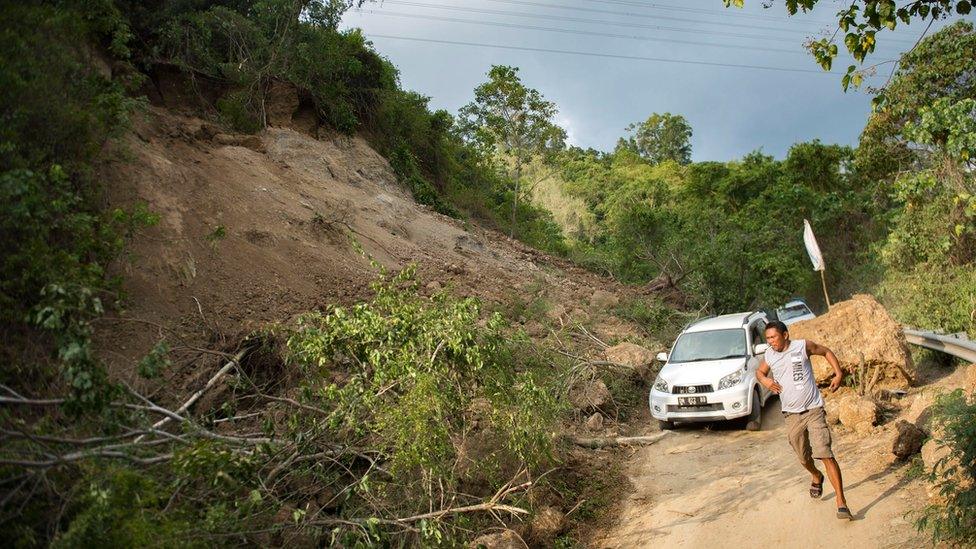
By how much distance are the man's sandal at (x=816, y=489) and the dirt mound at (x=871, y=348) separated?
15.4 feet

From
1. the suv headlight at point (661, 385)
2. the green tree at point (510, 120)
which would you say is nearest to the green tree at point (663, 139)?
the green tree at point (510, 120)

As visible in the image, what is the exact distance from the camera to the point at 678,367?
11.4 m

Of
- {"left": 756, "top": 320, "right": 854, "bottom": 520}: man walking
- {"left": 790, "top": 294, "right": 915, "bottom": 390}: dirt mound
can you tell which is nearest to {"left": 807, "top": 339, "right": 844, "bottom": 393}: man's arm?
{"left": 756, "top": 320, "right": 854, "bottom": 520}: man walking

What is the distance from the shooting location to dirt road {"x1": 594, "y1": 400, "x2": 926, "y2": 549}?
6.22 metres

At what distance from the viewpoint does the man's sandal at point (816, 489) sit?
6867 mm

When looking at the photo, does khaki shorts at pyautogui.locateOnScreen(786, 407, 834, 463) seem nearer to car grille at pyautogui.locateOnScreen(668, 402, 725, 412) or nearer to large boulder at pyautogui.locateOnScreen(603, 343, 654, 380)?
car grille at pyautogui.locateOnScreen(668, 402, 725, 412)

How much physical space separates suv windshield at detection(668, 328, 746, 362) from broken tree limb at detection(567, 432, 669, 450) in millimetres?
1478

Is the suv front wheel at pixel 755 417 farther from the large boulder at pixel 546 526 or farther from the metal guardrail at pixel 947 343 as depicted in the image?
the large boulder at pixel 546 526

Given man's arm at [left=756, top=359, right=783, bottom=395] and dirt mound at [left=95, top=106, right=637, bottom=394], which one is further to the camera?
dirt mound at [left=95, top=106, right=637, bottom=394]

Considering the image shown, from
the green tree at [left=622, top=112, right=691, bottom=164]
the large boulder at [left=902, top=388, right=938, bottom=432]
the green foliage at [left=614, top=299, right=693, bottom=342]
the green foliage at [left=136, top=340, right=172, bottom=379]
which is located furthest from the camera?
the green tree at [left=622, top=112, right=691, bottom=164]

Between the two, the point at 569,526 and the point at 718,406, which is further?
the point at 718,406

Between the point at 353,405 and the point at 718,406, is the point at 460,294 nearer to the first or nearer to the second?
the point at 718,406

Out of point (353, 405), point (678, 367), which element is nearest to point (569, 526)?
point (353, 405)

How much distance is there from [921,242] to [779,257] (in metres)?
7.53
